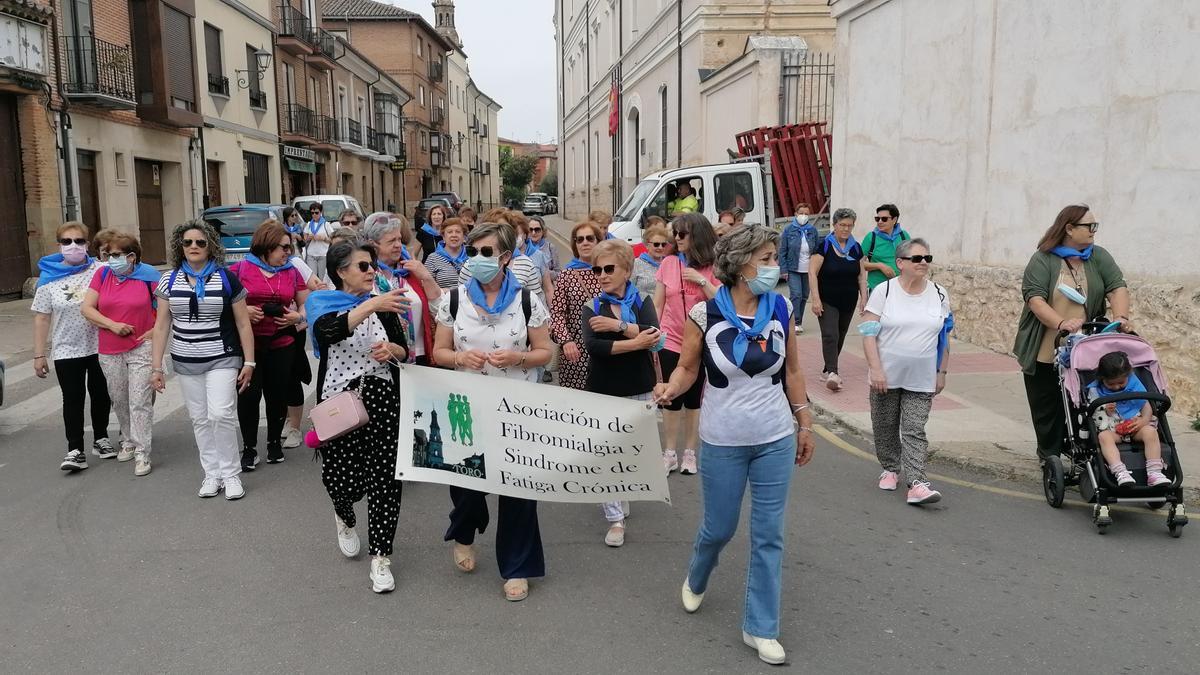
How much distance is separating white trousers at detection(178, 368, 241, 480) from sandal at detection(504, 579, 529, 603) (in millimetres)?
2383

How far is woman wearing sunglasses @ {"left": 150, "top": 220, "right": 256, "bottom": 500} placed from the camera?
568 cm

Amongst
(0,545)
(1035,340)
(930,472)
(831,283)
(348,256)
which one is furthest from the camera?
(831,283)

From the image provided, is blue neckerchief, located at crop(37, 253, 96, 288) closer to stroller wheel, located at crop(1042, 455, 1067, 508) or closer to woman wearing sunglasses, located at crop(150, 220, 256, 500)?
woman wearing sunglasses, located at crop(150, 220, 256, 500)

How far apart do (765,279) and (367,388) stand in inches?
80.6

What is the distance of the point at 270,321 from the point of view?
656 centimetres

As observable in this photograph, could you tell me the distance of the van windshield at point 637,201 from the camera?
1594cm

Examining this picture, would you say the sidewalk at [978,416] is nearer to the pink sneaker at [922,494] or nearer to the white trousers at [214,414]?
the pink sneaker at [922,494]

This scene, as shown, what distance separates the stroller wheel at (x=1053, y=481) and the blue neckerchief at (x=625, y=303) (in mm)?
2747

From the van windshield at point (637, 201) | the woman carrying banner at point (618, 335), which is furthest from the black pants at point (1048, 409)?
the van windshield at point (637, 201)

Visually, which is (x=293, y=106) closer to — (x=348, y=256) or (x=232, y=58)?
(x=232, y=58)

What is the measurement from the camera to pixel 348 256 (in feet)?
14.7

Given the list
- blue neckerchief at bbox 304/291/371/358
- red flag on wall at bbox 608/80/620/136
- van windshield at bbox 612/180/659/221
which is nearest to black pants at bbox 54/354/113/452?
blue neckerchief at bbox 304/291/371/358

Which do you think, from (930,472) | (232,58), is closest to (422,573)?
(930,472)

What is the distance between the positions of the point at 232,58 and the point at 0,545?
88.2 ft
